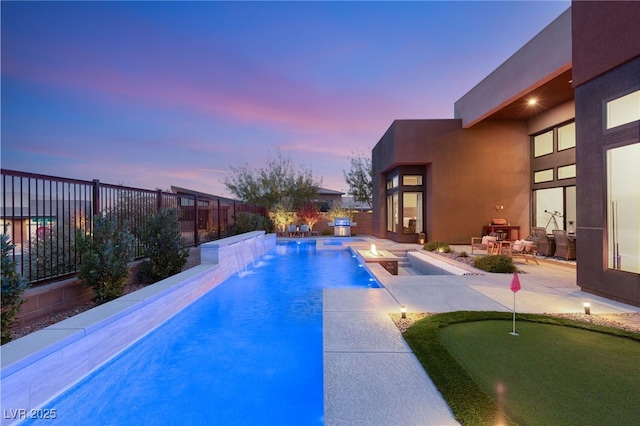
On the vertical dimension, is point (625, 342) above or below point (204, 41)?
below

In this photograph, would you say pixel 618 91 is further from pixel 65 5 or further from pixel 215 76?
pixel 215 76

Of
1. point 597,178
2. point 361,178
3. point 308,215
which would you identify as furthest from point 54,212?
point 361,178

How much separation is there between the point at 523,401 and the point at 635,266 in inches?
168

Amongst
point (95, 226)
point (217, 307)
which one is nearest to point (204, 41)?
point (95, 226)

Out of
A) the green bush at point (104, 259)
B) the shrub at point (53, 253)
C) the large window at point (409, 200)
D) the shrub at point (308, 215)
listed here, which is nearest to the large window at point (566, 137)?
the large window at point (409, 200)

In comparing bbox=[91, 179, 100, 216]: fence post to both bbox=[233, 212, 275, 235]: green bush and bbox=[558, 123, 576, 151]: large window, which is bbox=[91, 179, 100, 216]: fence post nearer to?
bbox=[233, 212, 275, 235]: green bush

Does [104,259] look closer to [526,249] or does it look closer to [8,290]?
[8,290]

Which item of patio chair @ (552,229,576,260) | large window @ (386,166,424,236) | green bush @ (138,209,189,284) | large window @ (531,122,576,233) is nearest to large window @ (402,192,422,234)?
large window @ (386,166,424,236)

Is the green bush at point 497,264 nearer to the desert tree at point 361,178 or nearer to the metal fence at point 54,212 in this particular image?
the metal fence at point 54,212

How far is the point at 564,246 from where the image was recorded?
815cm

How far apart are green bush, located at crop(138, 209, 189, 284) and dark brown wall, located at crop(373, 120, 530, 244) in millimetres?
9950

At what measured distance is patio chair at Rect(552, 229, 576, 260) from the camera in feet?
26.3

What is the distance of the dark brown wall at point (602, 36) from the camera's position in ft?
14.4

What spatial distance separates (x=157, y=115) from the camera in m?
13.1
